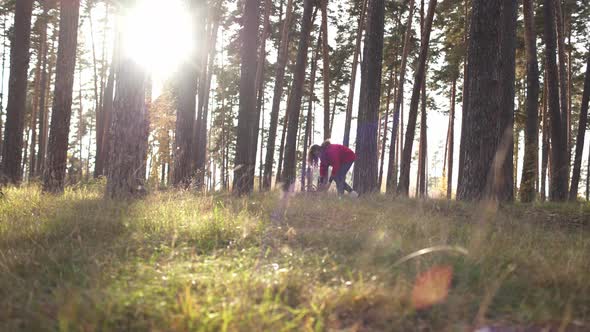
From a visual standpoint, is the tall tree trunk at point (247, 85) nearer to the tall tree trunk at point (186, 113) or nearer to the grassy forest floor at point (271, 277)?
the tall tree trunk at point (186, 113)

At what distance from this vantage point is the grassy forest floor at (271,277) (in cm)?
219

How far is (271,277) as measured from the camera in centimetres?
270

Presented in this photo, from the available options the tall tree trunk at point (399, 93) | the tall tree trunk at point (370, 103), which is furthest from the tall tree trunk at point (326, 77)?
the tall tree trunk at point (370, 103)

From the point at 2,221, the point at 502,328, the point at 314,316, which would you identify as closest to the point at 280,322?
the point at 314,316

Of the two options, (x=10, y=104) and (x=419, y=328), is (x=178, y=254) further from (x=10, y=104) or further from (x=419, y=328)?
(x=10, y=104)

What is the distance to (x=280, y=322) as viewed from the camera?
215 centimetres

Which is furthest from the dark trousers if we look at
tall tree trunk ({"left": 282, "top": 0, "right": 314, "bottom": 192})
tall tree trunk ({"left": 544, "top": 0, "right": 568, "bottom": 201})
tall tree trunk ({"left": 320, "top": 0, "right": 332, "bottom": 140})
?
tall tree trunk ({"left": 544, "top": 0, "right": 568, "bottom": 201})

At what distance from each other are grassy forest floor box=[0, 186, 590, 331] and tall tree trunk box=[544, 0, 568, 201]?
739 centimetres

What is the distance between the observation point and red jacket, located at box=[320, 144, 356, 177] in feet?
29.8

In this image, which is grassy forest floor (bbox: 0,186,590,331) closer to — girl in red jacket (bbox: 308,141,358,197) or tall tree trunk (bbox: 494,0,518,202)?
girl in red jacket (bbox: 308,141,358,197)

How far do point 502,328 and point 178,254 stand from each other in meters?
2.40

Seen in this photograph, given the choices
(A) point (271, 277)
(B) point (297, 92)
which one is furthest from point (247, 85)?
(A) point (271, 277)

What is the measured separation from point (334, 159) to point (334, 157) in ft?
0.15

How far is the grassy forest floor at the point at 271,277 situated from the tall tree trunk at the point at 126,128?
226cm
